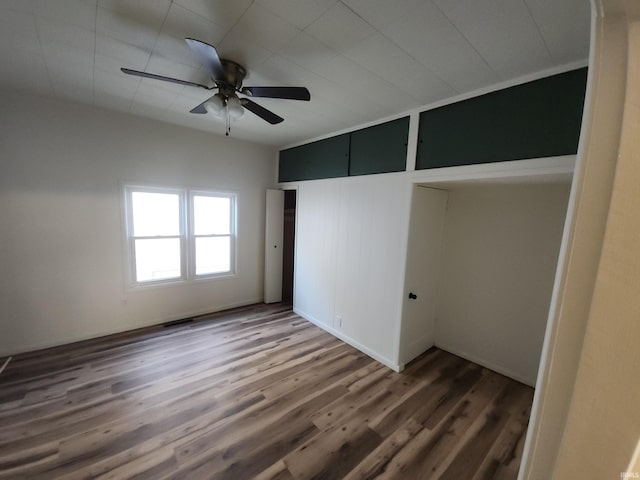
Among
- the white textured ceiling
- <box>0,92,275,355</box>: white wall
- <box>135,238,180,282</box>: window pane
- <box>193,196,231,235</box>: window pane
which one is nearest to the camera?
the white textured ceiling

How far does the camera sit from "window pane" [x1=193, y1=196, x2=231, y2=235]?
3999mm

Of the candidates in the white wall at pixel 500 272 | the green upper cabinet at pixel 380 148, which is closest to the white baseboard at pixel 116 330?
the green upper cabinet at pixel 380 148

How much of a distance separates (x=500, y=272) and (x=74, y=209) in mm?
4996

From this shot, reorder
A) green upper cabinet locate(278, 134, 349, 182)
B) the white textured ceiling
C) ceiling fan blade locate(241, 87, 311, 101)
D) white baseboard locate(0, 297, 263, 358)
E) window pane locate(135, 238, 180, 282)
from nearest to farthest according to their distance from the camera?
the white textured ceiling
ceiling fan blade locate(241, 87, 311, 101)
white baseboard locate(0, 297, 263, 358)
green upper cabinet locate(278, 134, 349, 182)
window pane locate(135, 238, 180, 282)

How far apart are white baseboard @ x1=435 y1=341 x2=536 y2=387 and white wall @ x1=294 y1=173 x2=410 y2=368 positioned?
93 cm

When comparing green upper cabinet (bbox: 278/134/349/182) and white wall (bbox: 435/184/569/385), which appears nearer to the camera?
white wall (bbox: 435/184/569/385)

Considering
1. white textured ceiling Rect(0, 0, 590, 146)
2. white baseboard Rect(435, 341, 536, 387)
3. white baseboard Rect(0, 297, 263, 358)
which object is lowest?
white baseboard Rect(0, 297, 263, 358)

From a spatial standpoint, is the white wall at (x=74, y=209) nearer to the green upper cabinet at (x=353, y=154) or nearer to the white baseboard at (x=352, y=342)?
the green upper cabinet at (x=353, y=154)

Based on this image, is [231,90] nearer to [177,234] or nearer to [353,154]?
[353,154]

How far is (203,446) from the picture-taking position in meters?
1.88

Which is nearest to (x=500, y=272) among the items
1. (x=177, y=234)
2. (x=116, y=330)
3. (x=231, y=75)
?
(x=231, y=75)

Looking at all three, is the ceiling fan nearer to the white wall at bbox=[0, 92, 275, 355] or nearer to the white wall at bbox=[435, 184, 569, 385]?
the white wall at bbox=[0, 92, 275, 355]

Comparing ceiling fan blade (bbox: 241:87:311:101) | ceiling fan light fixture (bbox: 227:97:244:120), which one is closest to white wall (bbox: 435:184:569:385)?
ceiling fan blade (bbox: 241:87:311:101)

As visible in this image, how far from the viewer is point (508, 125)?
209 cm
